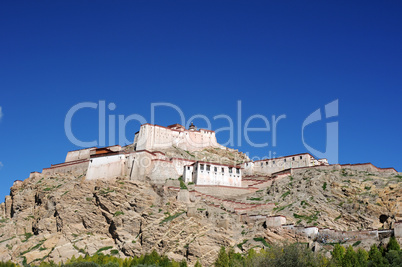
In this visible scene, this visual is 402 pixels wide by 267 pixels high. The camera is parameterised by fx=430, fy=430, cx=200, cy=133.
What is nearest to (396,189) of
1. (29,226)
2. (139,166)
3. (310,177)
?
(310,177)

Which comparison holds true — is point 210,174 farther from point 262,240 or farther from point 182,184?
point 262,240

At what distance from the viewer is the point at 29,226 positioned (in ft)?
253

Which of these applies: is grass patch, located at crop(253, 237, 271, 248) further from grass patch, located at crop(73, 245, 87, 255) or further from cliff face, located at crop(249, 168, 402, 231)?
grass patch, located at crop(73, 245, 87, 255)

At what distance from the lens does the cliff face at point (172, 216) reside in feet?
200

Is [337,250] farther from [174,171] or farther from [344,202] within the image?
[174,171]

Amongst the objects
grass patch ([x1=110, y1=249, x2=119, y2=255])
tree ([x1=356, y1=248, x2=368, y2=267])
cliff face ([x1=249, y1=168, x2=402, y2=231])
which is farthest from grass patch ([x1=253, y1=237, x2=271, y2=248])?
grass patch ([x1=110, y1=249, x2=119, y2=255])

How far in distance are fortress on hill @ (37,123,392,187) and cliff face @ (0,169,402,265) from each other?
18.9ft

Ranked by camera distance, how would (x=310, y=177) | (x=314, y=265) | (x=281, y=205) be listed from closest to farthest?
1. (x=314, y=265)
2. (x=281, y=205)
3. (x=310, y=177)

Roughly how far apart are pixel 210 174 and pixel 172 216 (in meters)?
18.7

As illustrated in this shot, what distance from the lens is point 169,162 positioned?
8331 cm

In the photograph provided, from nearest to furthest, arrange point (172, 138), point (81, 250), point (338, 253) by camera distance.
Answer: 1. point (338, 253)
2. point (81, 250)
3. point (172, 138)

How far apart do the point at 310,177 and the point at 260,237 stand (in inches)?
808

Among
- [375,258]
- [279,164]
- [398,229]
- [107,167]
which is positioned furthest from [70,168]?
[398,229]

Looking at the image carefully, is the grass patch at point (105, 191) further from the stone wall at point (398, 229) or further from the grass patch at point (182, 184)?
the stone wall at point (398, 229)
